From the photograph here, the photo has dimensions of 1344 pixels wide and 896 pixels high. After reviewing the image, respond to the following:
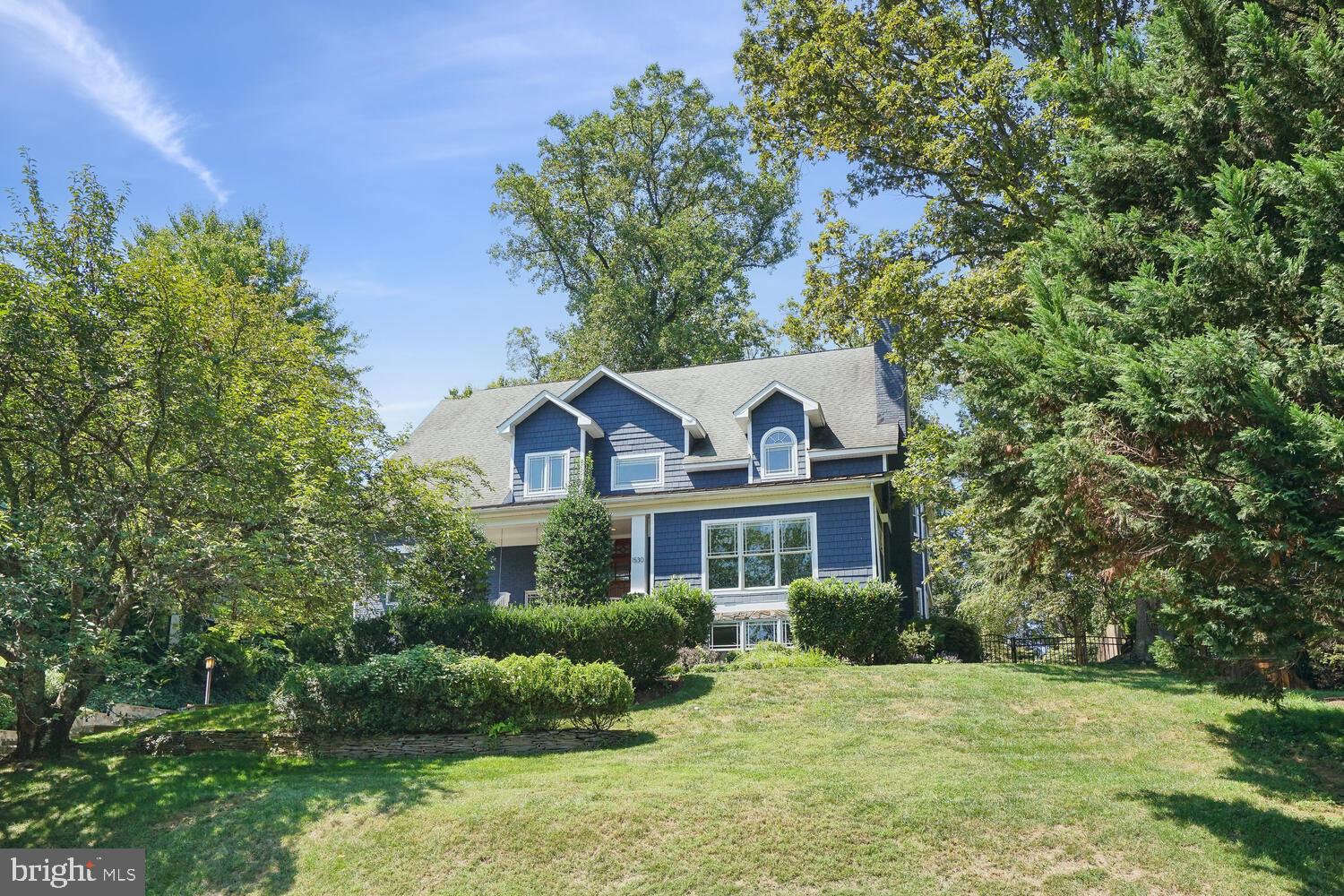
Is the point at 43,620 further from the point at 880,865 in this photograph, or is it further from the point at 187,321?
the point at 880,865

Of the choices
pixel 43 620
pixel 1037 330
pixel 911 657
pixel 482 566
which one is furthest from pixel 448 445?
pixel 1037 330

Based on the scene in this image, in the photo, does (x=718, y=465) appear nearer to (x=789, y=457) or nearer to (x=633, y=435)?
(x=789, y=457)

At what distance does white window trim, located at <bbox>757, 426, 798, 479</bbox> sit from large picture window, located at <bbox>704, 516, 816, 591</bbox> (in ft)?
3.81

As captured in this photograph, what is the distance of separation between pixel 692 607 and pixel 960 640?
6705 mm

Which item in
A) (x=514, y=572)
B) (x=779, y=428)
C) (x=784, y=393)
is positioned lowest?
(x=514, y=572)

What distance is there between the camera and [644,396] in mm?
25453

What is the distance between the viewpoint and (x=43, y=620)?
10883 millimetres

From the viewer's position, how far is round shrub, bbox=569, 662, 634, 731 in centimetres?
1299

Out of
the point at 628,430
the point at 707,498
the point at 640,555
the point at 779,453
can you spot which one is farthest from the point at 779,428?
the point at 640,555

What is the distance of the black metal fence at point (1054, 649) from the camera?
839 inches

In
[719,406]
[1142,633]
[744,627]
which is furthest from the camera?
[719,406]

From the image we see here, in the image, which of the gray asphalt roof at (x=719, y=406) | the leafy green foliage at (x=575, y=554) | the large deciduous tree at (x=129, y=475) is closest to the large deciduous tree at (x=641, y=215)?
the gray asphalt roof at (x=719, y=406)

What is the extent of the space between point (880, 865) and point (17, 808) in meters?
10.0

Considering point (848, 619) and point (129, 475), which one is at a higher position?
point (129, 475)
